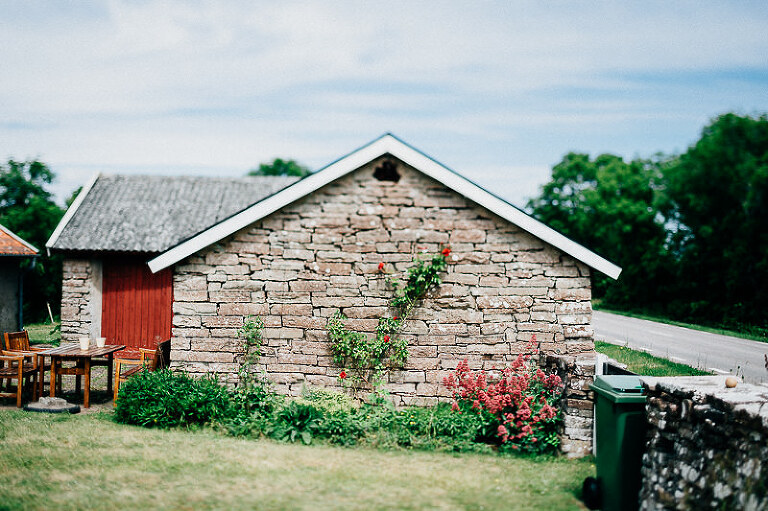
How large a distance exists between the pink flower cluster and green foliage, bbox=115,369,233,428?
332 cm

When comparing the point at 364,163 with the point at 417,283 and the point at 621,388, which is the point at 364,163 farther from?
the point at 621,388

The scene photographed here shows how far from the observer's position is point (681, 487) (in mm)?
4848

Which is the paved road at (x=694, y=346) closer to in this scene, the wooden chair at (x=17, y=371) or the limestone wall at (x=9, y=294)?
the wooden chair at (x=17, y=371)

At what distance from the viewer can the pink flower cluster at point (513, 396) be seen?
7.57 m

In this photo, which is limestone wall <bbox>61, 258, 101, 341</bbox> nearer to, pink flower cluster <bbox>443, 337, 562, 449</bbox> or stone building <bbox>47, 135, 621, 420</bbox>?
stone building <bbox>47, 135, 621, 420</bbox>

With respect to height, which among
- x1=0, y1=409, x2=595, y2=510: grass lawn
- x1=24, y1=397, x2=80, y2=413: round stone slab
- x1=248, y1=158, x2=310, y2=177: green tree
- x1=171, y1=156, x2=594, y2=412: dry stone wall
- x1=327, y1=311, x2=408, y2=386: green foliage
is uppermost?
x1=248, y1=158, x2=310, y2=177: green tree

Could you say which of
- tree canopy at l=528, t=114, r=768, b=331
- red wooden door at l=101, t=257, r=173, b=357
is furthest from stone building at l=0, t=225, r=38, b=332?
tree canopy at l=528, t=114, r=768, b=331

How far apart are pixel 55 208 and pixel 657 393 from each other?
2683cm

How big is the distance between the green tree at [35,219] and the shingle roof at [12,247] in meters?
7.91

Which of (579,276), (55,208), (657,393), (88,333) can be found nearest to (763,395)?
(657,393)

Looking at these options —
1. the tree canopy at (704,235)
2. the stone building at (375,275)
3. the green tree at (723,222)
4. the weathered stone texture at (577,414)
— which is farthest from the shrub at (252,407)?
the green tree at (723,222)

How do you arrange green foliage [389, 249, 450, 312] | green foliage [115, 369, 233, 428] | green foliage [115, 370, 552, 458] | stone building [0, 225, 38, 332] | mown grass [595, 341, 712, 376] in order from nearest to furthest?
green foliage [115, 370, 552, 458] → green foliage [115, 369, 233, 428] → green foliage [389, 249, 450, 312] → mown grass [595, 341, 712, 376] → stone building [0, 225, 38, 332]

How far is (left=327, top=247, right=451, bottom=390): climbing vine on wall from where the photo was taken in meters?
8.66

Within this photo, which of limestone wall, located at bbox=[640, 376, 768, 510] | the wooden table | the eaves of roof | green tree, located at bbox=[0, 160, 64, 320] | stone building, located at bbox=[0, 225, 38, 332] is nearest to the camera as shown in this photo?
limestone wall, located at bbox=[640, 376, 768, 510]
